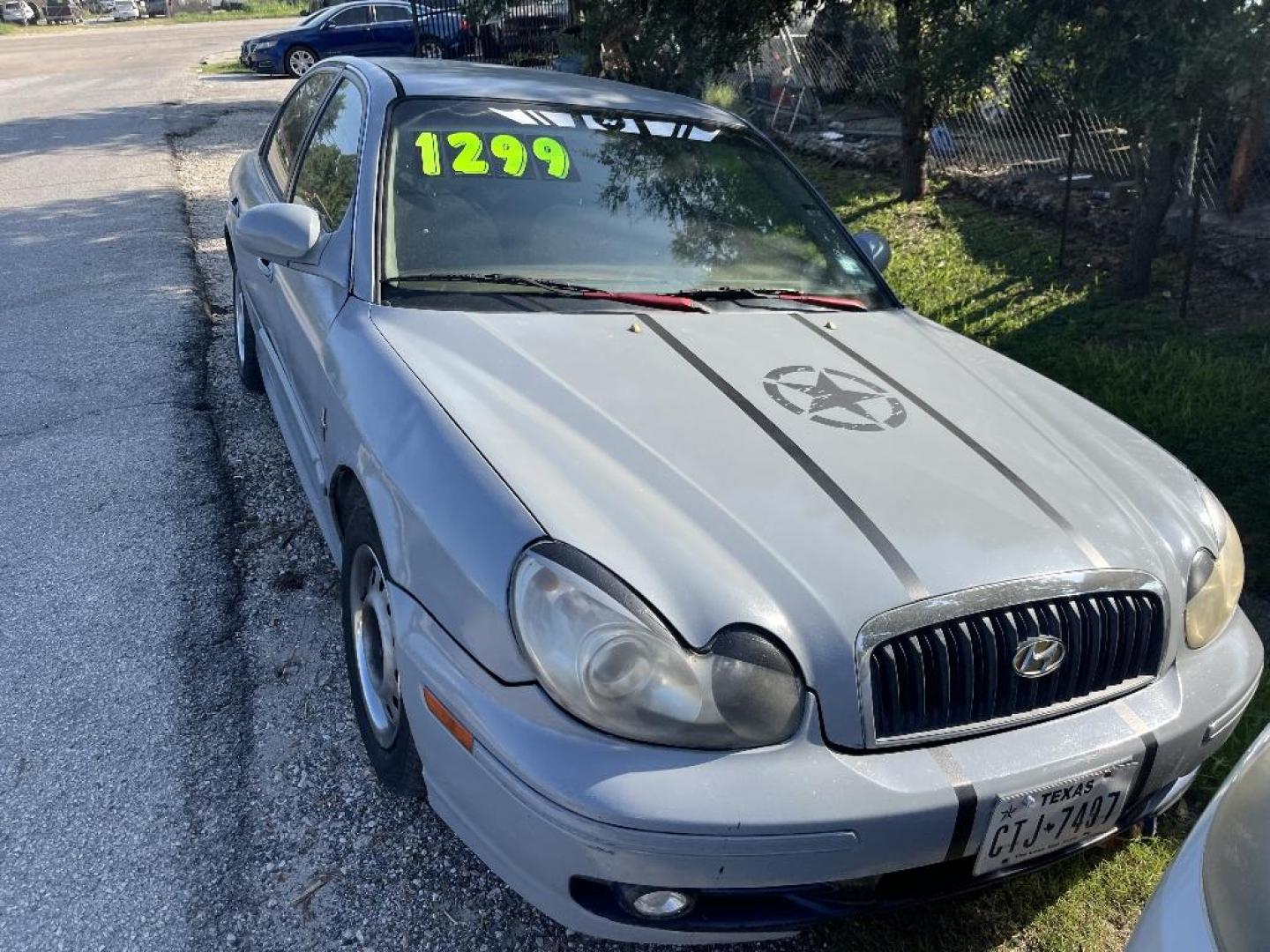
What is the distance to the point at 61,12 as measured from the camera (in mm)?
42469

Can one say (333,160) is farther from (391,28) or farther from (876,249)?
(391,28)

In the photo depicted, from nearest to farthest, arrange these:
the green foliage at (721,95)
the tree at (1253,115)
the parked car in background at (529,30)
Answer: the tree at (1253,115) < the green foliage at (721,95) < the parked car in background at (529,30)

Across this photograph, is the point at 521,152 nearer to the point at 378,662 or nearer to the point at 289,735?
the point at 378,662

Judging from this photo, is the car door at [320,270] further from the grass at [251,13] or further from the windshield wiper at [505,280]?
the grass at [251,13]

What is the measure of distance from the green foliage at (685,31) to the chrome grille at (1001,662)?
729 cm

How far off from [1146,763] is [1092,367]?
12.8 ft

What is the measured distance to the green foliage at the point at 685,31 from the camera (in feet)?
28.0

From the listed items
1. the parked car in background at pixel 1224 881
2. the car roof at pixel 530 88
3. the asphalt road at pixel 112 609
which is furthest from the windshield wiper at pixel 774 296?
the parked car in background at pixel 1224 881

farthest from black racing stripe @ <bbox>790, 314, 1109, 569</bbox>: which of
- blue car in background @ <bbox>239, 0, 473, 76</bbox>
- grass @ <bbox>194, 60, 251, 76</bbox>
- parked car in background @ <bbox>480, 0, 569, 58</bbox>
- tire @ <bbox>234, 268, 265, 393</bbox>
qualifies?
grass @ <bbox>194, 60, 251, 76</bbox>

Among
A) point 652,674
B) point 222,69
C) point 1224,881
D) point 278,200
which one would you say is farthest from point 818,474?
point 222,69

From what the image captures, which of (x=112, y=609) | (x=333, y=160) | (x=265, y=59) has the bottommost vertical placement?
(x=112, y=609)

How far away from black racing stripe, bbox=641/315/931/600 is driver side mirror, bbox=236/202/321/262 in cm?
108

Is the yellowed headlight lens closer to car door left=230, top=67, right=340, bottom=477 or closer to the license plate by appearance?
the license plate

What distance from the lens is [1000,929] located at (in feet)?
8.03
